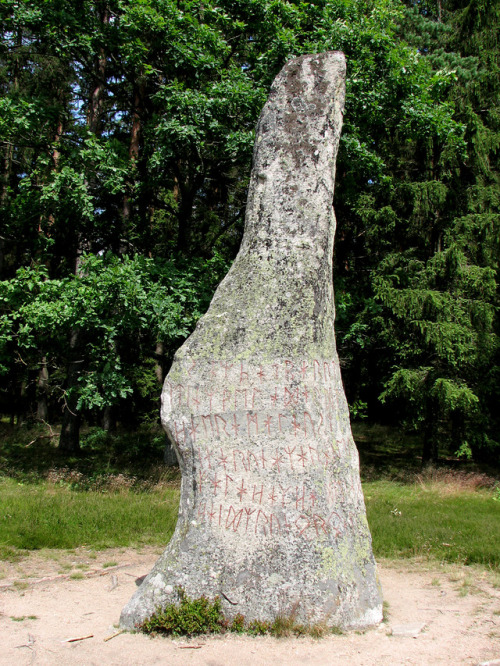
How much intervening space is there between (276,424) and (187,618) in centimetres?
164

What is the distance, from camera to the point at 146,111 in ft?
43.5

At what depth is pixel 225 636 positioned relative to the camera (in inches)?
171

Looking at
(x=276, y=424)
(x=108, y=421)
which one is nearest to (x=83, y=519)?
(x=276, y=424)

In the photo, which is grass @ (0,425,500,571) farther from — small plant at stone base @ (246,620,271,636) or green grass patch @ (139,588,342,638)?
small plant at stone base @ (246,620,271,636)

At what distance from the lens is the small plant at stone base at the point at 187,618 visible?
4324 millimetres

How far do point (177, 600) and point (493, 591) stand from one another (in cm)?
334

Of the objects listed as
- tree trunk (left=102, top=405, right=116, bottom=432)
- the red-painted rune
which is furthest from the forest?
the red-painted rune

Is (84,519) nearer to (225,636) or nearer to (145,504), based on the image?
(145,504)

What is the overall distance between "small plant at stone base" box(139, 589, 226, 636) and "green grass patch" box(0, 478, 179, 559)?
3.20m

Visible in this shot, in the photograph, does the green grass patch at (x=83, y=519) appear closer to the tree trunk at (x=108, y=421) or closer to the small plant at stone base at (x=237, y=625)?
the small plant at stone base at (x=237, y=625)

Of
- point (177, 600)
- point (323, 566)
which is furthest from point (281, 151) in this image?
point (177, 600)

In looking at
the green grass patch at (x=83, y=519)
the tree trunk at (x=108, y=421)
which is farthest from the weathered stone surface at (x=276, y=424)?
the tree trunk at (x=108, y=421)

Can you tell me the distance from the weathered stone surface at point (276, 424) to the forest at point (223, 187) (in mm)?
4634

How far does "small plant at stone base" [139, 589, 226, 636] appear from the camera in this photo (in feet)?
14.2
